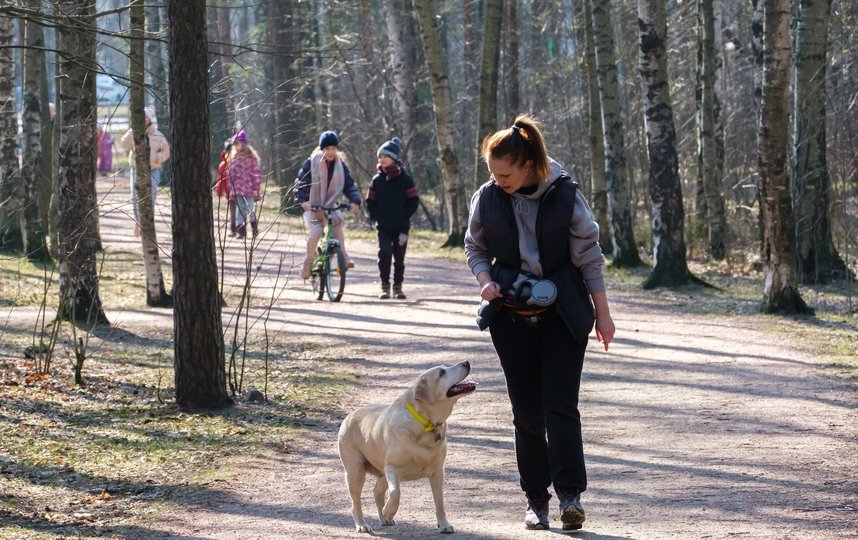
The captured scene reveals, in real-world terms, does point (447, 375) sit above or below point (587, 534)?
above

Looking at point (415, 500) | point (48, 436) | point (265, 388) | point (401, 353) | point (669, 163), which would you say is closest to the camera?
point (415, 500)

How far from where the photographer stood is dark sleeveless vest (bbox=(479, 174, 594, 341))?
5.51 m

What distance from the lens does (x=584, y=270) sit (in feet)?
18.4

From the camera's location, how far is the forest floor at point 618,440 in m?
6.19

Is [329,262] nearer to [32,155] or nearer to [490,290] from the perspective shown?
[32,155]

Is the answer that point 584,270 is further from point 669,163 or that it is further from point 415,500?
point 669,163

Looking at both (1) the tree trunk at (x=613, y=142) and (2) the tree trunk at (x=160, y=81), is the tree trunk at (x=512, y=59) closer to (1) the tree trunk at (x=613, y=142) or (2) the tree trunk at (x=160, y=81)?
(1) the tree trunk at (x=613, y=142)

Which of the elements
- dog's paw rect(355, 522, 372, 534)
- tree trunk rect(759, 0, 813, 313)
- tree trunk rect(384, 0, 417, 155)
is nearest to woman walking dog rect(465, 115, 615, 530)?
dog's paw rect(355, 522, 372, 534)

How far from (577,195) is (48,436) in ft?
15.7

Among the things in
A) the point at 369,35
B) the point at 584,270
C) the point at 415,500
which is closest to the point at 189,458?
the point at 415,500

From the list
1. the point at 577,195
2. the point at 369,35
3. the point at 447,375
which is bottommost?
the point at 447,375

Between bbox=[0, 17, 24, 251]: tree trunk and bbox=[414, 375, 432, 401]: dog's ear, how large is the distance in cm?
1144

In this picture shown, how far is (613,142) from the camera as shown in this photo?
1920 cm

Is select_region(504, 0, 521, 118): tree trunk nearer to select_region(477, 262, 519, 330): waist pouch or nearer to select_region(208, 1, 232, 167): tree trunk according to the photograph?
select_region(208, 1, 232, 167): tree trunk
